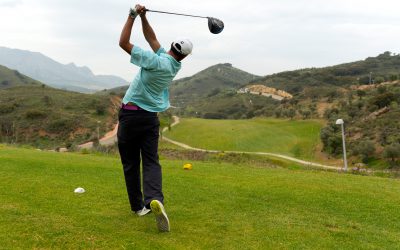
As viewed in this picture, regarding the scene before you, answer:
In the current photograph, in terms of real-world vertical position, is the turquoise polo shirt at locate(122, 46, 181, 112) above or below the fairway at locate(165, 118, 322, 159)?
above

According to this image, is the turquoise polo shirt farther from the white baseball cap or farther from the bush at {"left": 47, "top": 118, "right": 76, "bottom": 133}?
the bush at {"left": 47, "top": 118, "right": 76, "bottom": 133}

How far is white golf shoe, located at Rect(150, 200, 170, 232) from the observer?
5410 millimetres

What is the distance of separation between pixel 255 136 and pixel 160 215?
222ft

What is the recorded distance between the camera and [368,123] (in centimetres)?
5788

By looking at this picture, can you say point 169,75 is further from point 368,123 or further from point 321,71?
point 321,71

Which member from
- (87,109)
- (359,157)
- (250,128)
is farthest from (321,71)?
(359,157)

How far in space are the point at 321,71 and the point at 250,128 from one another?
71.6 metres

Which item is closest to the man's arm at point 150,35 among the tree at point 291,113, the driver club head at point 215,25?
the driver club head at point 215,25

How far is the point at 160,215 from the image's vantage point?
5430 mm

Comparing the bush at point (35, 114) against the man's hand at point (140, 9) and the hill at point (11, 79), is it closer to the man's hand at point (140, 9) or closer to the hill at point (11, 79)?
the hill at point (11, 79)

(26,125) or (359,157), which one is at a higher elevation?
(26,125)

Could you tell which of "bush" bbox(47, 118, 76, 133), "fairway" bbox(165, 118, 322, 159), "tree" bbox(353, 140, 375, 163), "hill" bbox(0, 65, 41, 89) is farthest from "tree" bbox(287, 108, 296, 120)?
"hill" bbox(0, 65, 41, 89)

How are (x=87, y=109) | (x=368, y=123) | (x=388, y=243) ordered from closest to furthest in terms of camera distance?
(x=388, y=243) → (x=368, y=123) → (x=87, y=109)

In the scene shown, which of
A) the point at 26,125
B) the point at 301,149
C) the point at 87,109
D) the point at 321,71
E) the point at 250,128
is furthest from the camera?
the point at 321,71
